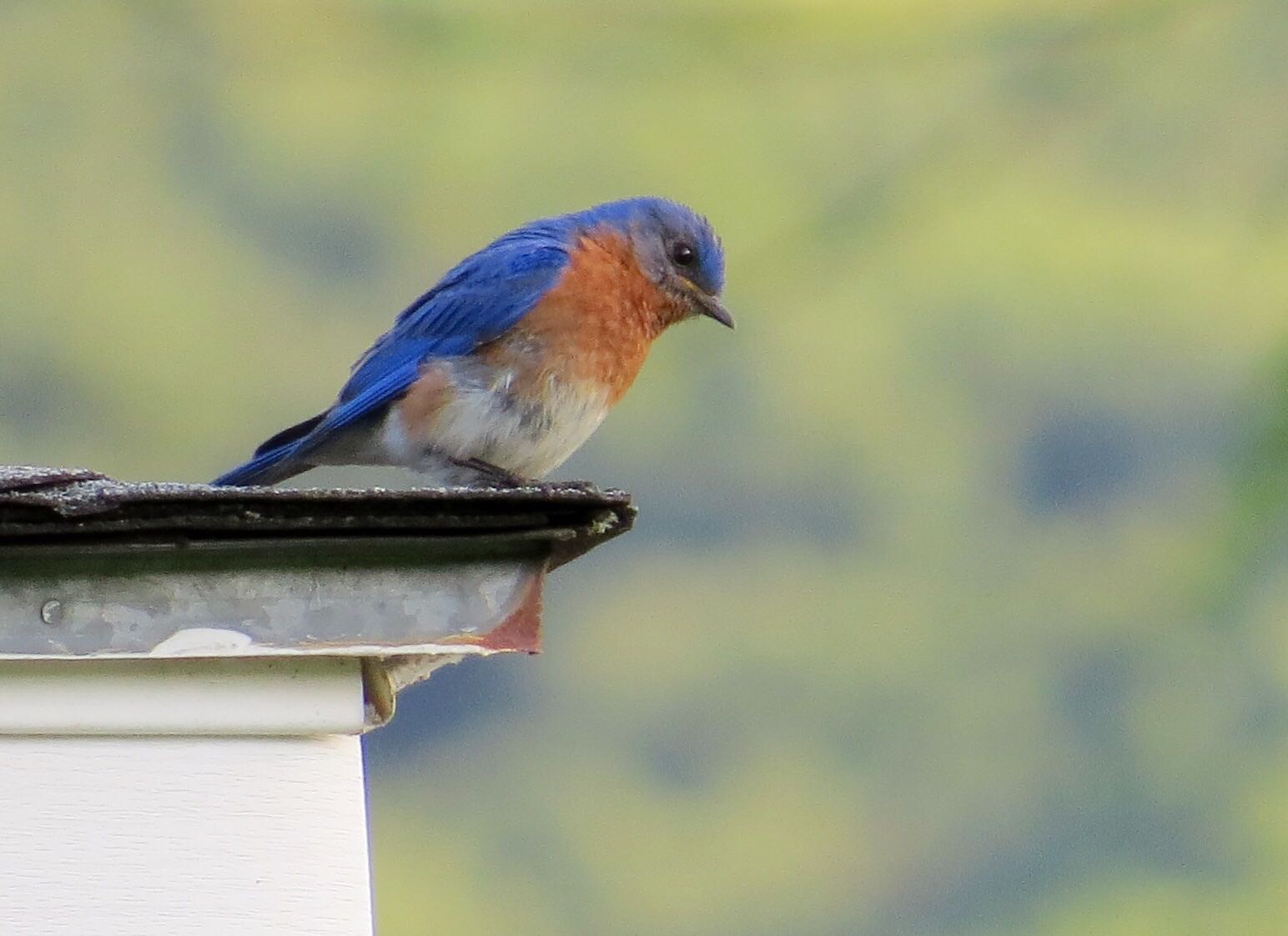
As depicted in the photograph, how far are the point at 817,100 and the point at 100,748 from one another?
3.72 meters

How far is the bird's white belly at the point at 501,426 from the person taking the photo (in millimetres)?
3277

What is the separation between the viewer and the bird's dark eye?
3.65 meters

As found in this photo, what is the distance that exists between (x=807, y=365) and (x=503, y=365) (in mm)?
1689

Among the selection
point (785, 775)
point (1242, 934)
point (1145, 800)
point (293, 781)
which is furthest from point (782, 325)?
point (293, 781)

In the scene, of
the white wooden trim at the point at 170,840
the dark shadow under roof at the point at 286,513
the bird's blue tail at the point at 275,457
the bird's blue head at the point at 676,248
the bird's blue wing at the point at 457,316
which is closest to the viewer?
the dark shadow under roof at the point at 286,513

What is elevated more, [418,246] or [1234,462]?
[418,246]

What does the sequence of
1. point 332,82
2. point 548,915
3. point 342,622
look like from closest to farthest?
point 342,622 → point 548,915 → point 332,82

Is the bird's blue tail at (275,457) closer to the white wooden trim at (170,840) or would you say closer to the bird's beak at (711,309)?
the bird's beak at (711,309)

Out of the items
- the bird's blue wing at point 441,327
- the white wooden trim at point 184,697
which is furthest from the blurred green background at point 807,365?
the white wooden trim at point 184,697

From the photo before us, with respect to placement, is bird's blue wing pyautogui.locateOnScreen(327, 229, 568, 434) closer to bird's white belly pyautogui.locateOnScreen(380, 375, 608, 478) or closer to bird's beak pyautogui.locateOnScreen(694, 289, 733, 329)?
bird's white belly pyautogui.locateOnScreen(380, 375, 608, 478)

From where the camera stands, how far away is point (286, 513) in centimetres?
172

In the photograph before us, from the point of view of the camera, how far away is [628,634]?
4648 mm

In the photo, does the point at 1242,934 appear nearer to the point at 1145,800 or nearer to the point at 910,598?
the point at 1145,800

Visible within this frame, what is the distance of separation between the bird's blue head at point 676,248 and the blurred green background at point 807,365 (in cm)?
101
